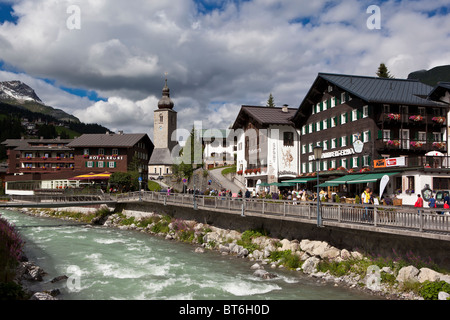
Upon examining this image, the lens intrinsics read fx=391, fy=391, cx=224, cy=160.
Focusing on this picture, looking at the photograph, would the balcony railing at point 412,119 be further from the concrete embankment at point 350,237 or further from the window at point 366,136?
the concrete embankment at point 350,237

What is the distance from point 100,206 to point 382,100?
35138 mm

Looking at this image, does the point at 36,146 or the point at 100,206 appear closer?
the point at 100,206

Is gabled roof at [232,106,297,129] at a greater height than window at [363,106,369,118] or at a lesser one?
greater

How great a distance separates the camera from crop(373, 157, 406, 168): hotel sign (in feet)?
97.1

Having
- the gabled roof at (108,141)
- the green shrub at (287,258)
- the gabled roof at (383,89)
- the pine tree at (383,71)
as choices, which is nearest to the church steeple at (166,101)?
the gabled roof at (108,141)

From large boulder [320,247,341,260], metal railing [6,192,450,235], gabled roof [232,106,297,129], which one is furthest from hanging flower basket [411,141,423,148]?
large boulder [320,247,341,260]

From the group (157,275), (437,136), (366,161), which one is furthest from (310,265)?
(437,136)

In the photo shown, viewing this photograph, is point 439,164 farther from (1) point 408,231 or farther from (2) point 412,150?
(1) point 408,231

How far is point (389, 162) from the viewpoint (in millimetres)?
30938

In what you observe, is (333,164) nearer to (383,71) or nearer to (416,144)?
(416,144)

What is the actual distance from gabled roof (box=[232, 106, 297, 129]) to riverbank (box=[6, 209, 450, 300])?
1804cm

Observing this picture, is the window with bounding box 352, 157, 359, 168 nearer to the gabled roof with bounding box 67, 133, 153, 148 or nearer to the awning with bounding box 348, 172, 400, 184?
the awning with bounding box 348, 172, 400, 184
